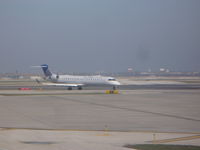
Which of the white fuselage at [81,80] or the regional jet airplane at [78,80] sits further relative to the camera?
the white fuselage at [81,80]

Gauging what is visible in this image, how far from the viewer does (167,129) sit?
69.1 feet

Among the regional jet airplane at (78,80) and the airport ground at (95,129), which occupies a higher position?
the airport ground at (95,129)

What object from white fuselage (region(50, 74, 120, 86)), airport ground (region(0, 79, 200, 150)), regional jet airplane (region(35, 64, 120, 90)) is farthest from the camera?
white fuselage (region(50, 74, 120, 86))

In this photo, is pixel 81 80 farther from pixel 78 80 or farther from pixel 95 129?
pixel 95 129

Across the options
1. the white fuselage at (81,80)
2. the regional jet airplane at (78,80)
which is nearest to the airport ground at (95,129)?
the regional jet airplane at (78,80)

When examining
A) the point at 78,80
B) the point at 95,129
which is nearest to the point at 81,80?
the point at 78,80

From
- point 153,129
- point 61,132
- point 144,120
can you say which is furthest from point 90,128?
point 144,120

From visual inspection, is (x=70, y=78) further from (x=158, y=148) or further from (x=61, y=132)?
(x=158, y=148)

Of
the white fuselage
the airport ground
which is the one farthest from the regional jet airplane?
the airport ground

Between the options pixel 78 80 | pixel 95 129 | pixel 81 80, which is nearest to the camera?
pixel 95 129

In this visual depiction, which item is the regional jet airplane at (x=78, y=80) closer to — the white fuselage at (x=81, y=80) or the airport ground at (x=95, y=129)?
the white fuselage at (x=81, y=80)

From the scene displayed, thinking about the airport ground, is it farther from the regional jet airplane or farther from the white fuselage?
the white fuselage

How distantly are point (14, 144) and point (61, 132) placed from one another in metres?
4.05

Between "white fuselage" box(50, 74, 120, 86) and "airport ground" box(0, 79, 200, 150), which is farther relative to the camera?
"white fuselage" box(50, 74, 120, 86)
